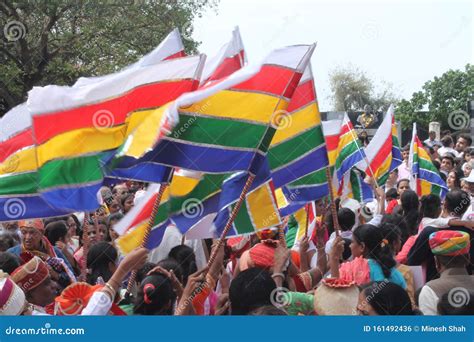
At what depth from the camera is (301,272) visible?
704cm

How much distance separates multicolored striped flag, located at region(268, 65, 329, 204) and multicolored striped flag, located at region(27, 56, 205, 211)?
1.06 m

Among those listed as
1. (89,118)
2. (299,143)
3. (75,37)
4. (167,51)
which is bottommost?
(299,143)

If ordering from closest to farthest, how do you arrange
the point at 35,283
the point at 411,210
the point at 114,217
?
1. the point at 35,283
2. the point at 411,210
3. the point at 114,217

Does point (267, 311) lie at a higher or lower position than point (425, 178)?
higher

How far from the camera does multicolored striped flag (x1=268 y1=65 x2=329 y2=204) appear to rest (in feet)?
22.6

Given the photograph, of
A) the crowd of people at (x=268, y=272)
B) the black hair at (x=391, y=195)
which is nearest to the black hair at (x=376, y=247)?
the crowd of people at (x=268, y=272)

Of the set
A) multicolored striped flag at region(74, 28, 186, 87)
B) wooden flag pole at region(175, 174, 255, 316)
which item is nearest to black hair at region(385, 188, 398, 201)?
multicolored striped flag at region(74, 28, 186, 87)

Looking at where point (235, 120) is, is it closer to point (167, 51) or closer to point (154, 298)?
point (167, 51)

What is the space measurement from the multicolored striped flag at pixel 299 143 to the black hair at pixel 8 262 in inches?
74.8

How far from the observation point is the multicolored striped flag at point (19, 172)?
625cm

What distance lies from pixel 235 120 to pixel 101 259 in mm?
1685

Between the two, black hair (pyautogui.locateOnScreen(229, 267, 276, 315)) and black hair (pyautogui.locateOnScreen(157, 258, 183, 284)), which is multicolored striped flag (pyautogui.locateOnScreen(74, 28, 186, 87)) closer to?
black hair (pyautogui.locateOnScreen(157, 258, 183, 284))

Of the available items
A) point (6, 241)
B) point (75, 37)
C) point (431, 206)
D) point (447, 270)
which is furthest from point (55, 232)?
point (75, 37)

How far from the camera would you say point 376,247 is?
6156mm
